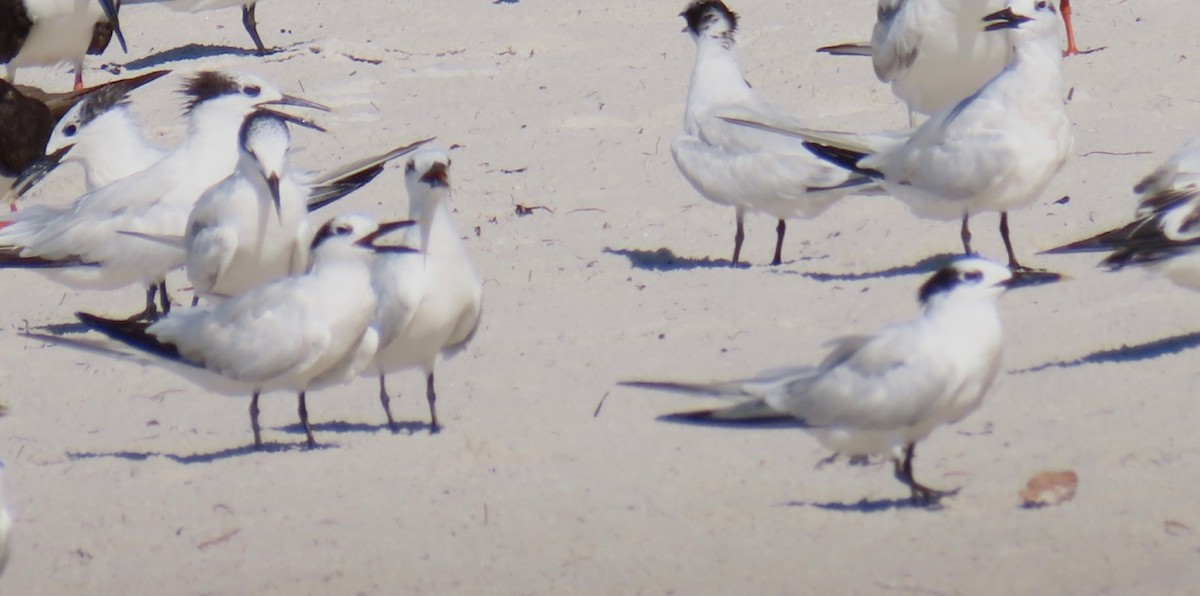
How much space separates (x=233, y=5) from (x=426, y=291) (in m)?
6.72

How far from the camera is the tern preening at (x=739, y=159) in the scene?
7.11 meters

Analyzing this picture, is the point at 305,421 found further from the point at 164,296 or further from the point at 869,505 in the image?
the point at 164,296

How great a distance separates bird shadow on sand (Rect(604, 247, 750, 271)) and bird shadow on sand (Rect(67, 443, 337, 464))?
2.02m

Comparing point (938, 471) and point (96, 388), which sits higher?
point (938, 471)

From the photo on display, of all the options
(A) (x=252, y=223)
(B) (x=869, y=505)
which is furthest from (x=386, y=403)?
(B) (x=869, y=505)

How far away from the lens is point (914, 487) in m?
4.61

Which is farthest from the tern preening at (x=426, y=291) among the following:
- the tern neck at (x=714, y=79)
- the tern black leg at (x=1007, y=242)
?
the tern neck at (x=714, y=79)

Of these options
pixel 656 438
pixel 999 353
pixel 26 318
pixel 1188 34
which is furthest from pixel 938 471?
pixel 1188 34

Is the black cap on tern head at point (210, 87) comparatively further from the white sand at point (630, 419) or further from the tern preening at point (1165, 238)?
the tern preening at point (1165, 238)

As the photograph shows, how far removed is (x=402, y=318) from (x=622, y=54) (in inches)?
199

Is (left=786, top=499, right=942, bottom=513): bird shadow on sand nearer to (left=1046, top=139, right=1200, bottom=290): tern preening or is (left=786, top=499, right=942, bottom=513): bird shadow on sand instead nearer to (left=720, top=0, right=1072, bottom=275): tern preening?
(left=1046, top=139, right=1200, bottom=290): tern preening

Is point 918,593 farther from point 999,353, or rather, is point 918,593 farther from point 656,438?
point 656,438

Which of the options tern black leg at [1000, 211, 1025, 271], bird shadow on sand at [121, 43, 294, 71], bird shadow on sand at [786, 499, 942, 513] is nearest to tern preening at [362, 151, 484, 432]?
bird shadow on sand at [786, 499, 942, 513]

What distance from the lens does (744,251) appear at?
7.48 meters
